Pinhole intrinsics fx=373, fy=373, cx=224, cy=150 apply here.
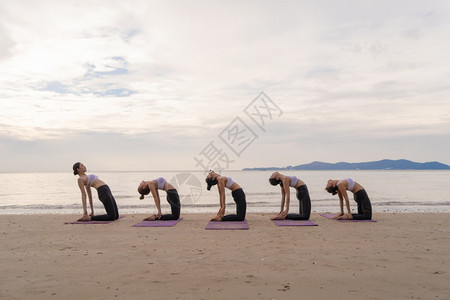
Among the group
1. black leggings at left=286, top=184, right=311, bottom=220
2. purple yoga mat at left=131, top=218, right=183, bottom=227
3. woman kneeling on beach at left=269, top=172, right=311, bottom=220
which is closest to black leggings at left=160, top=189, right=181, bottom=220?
purple yoga mat at left=131, top=218, right=183, bottom=227

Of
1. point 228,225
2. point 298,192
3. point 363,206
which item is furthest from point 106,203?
point 363,206

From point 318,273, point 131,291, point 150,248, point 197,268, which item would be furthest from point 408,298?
point 150,248

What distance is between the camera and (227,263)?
5266 mm

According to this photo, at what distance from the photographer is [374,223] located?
958 cm

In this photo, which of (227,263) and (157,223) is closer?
(227,263)

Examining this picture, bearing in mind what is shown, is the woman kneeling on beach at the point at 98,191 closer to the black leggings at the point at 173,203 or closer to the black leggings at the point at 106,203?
the black leggings at the point at 106,203

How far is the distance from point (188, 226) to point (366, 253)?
462 cm

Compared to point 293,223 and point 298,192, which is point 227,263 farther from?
point 298,192

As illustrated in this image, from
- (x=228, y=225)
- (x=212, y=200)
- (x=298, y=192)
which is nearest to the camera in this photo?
(x=228, y=225)

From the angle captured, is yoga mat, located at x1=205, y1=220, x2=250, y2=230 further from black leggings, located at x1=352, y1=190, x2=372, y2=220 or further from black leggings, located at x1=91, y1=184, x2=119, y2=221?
black leggings, located at x1=352, y1=190, x2=372, y2=220

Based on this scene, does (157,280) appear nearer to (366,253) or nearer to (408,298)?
(408,298)

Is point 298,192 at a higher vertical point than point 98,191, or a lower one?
lower

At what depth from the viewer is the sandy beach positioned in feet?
13.3

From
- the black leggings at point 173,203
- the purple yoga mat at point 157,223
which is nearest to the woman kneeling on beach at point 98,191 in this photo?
the purple yoga mat at point 157,223
